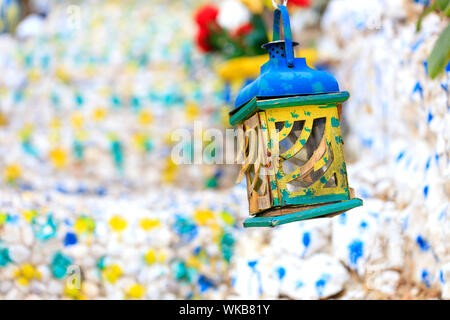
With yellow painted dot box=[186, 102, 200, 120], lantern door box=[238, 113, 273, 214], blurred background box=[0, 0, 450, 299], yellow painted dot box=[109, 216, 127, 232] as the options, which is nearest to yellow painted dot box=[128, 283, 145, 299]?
blurred background box=[0, 0, 450, 299]

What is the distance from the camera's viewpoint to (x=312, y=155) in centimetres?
150

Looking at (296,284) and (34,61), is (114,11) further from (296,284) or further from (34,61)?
(296,284)

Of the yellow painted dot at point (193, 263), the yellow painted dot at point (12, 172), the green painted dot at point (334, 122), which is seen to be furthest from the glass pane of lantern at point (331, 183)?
the yellow painted dot at point (12, 172)

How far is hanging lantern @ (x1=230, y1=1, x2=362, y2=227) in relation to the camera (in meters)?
1.42

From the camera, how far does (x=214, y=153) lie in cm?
374

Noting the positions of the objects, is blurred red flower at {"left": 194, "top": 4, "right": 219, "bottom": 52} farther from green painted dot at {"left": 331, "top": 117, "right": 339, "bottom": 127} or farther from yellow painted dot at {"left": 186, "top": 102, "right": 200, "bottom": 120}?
green painted dot at {"left": 331, "top": 117, "right": 339, "bottom": 127}

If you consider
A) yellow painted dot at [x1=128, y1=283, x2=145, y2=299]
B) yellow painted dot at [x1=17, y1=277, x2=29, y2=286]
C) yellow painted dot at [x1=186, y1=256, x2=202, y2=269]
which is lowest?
yellow painted dot at [x1=128, y1=283, x2=145, y2=299]

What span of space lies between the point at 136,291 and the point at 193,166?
1389 millimetres

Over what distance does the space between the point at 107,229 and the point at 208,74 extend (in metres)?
1.88

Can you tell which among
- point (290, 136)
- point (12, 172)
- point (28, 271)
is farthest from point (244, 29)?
point (290, 136)

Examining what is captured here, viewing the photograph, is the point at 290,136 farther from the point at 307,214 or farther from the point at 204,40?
the point at 204,40

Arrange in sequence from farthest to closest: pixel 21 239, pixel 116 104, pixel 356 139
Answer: pixel 116 104, pixel 356 139, pixel 21 239

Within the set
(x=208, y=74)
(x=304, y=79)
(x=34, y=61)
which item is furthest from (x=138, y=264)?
(x=34, y=61)

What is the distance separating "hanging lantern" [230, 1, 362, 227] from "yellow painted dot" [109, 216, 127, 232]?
50.6 inches
